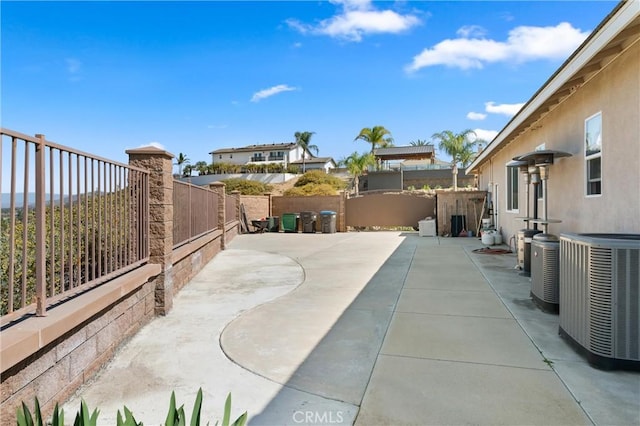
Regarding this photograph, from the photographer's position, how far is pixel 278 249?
1200cm

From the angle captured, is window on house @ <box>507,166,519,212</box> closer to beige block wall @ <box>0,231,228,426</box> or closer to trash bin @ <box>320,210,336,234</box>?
trash bin @ <box>320,210,336,234</box>

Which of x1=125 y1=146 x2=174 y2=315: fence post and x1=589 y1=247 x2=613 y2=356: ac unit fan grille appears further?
A: x1=125 y1=146 x2=174 y2=315: fence post

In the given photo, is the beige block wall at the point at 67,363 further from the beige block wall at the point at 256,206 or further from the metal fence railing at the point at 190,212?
the beige block wall at the point at 256,206

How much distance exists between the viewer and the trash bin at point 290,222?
1880 centimetres

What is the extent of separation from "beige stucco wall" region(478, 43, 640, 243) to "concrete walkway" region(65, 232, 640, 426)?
1.54 meters

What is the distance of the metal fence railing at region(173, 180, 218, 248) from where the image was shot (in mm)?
6098

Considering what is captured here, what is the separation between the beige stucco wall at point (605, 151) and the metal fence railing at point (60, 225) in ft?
18.9

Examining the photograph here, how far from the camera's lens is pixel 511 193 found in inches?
437

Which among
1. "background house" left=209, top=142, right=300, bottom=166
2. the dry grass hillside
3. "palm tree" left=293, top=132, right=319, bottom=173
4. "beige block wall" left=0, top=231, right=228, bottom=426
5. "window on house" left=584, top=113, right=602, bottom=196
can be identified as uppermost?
"palm tree" left=293, top=132, right=319, bottom=173

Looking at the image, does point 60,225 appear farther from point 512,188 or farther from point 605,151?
point 512,188

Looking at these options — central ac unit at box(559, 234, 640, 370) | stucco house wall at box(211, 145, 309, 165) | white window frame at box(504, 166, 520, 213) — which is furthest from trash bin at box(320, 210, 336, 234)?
stucco house wall at box(211, 145, 309, 165)

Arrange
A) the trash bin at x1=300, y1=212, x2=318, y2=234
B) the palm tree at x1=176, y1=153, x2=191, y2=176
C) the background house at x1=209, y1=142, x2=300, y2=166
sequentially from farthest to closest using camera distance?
the palm tree at x1=176, y1=153, x2=191, y2=176, the background house at x1=209, y1=142, x2=300, y2=166, the trash bin at x1=300, y1=212, x2=318, y2=234

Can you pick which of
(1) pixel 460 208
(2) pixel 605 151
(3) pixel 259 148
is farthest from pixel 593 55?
(3) pixel 259 148
